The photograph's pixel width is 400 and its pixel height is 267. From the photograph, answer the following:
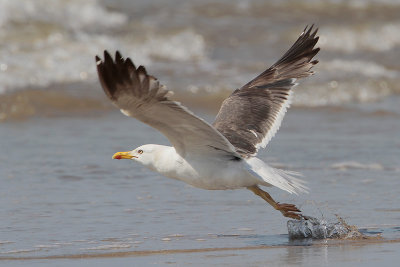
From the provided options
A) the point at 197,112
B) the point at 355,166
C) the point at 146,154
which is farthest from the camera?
the point at 197,112

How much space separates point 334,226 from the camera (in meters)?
5.55

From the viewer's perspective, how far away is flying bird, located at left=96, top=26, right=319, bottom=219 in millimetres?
4691

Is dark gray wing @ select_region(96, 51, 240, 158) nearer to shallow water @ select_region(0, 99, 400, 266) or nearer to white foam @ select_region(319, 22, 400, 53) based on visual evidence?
shallow water @ select_region(0, 99, 400, 266)

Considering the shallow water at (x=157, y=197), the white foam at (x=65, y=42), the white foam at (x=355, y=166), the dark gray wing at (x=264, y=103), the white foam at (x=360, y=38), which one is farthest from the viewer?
the white foam at (x=360, y=38)

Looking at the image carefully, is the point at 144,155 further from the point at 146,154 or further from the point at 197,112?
the point at 197,112

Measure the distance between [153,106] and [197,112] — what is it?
6.45 metres

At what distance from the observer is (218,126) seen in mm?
6426

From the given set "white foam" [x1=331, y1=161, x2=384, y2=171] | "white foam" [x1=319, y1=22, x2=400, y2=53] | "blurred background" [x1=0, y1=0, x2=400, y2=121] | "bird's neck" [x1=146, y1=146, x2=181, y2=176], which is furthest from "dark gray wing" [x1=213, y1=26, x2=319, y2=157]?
"white foam" [x1=319, y1=22, x2=400, y2=53]

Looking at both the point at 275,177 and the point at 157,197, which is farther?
the point at 157,197

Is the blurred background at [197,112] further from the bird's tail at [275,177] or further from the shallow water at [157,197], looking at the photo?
the bird's tail at [275,177]

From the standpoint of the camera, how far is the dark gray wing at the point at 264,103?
248 inches

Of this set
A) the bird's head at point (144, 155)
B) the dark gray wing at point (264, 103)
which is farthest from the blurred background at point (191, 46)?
the bird's head at point (144, 155)

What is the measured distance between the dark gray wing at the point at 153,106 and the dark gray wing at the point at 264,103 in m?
0.57

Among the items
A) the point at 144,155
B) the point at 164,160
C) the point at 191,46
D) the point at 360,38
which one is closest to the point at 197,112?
the point at 191,46
